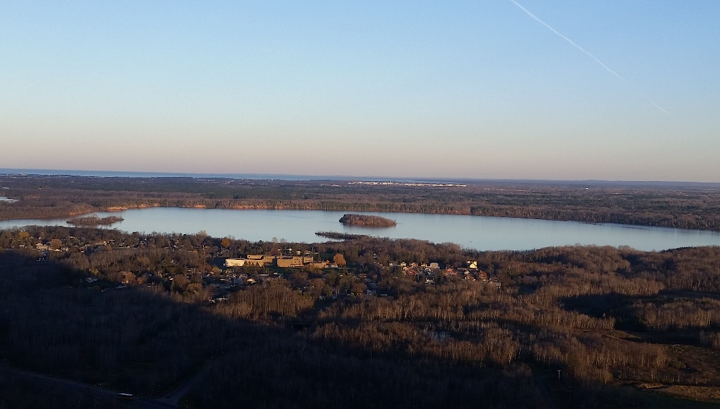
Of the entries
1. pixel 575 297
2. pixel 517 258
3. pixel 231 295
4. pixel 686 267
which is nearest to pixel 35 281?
pixel 231 295

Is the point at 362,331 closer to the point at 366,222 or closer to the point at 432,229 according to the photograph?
the point at 432,229

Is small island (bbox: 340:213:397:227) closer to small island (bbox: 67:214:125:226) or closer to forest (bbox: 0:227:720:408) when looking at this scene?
small island (bbox: 67:214:125:226)

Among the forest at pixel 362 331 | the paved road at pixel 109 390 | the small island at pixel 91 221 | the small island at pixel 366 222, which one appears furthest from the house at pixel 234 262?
the small island at pixel 366 222

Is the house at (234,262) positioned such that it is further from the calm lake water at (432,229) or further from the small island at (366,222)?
the small island at (366,222)

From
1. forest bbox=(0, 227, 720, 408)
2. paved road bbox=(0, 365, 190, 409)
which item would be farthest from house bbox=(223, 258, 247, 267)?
paved road bbox=(0, 365, 190, 409)

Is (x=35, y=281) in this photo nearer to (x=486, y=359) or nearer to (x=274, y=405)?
(x=274, y=405)
